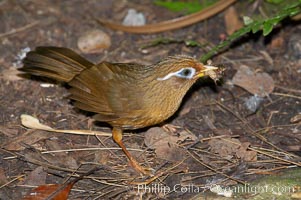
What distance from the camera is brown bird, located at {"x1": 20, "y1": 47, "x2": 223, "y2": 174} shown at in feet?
19.5

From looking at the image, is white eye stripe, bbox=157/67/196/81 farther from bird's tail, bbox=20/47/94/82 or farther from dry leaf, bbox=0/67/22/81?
dry leaf, bbox=0/67/22/81

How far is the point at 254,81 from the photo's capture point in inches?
275

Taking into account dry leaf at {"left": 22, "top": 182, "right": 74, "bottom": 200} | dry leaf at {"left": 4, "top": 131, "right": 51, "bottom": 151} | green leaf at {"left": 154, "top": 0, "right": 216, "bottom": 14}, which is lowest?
dry leaf at {"left": 22, "top": 182, "right": 74, "bottom": 200}

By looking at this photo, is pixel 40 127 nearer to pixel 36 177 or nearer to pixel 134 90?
pixel 36 177

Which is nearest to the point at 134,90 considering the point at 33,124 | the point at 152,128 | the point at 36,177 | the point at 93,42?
the point at 152,128

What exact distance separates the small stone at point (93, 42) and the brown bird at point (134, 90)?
1.28 meters

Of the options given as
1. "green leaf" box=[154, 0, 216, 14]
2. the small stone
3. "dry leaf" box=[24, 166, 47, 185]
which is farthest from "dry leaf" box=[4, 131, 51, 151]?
"green leaf" box=[154, 0, 216, 14]

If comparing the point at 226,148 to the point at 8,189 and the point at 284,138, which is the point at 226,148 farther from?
the point at 8,189

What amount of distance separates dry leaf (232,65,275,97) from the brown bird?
791 mm

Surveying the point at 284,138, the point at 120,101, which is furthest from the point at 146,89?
the point at 284,138

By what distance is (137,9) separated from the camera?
325 inches

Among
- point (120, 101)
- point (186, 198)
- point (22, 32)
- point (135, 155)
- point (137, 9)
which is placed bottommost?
point (186, 198)

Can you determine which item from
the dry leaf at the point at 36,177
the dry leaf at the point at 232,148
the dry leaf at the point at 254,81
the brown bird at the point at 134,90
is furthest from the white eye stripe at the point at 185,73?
the dry leaf at the point at 36,177

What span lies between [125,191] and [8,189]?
42.3 inches
